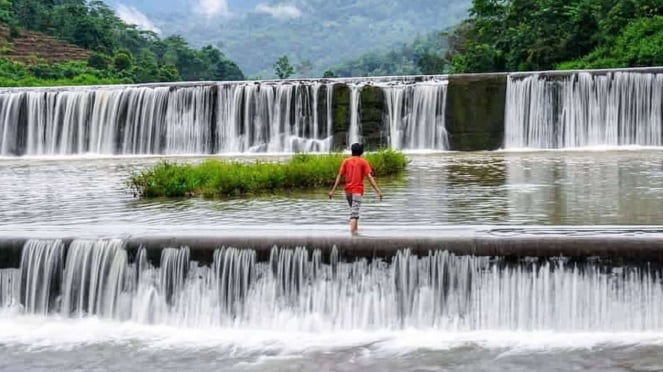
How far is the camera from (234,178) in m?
17.2

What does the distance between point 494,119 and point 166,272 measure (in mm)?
18982

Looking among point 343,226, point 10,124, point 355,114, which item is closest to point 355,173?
point 343,226

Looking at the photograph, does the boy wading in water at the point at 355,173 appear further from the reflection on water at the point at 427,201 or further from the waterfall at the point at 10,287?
the waterfall at the point at 10,287

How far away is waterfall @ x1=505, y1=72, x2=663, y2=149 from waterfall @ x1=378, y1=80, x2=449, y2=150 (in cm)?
182

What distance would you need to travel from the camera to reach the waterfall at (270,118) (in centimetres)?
2983

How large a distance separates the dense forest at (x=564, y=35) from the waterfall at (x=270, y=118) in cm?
1174

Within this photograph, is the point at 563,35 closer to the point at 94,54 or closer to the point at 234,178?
the point at 234,178

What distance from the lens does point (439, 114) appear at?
29.0 meters

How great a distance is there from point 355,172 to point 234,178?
666 centimetres

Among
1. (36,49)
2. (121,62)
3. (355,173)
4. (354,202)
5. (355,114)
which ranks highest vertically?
(36,49)

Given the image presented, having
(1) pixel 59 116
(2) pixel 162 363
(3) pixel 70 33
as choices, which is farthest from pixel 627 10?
(3) pixel 70 33

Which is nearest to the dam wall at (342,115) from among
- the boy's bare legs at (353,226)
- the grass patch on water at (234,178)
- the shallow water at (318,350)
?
the grass patch on water at (234,178)

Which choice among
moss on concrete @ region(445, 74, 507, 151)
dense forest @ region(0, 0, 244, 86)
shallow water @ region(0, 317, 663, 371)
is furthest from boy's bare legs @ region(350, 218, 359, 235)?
dense forest @ region(0, 0, 244, 86)

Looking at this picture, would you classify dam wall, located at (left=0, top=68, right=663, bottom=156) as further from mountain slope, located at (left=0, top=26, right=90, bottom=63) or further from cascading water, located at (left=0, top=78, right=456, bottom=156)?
mountain slope, located at (left=0, top=26, right=90, bottom=63)
